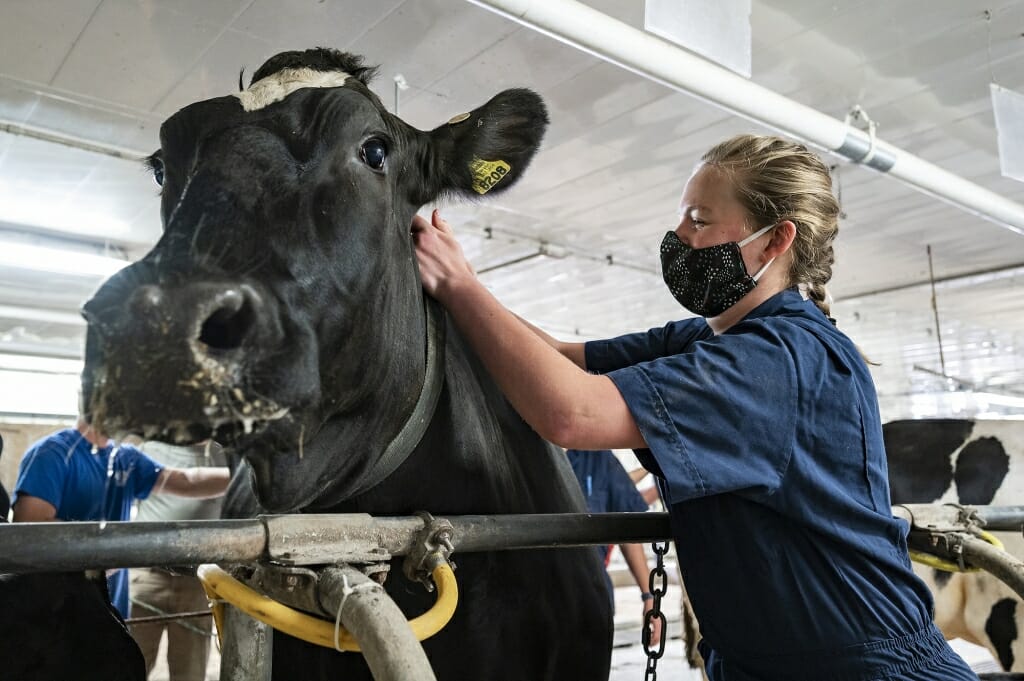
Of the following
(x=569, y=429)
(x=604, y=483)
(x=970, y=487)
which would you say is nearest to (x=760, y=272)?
(x=569, y=429)

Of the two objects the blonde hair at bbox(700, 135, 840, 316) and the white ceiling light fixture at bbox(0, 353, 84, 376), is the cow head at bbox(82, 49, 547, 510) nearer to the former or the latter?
the blonde hair at bbox(700, 135, 840, 316)

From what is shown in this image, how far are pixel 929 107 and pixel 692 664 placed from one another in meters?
4.12

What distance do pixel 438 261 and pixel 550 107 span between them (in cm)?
427

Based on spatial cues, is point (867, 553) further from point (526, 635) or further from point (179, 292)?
point (179, 292)

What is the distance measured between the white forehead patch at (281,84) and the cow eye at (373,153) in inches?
5.6

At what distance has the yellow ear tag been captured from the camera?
1.72 m

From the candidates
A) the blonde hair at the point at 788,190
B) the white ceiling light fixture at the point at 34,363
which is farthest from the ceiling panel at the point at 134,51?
the white ceiling light fixture at the point at 34,363

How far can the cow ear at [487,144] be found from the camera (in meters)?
1.69

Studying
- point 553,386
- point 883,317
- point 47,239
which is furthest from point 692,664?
point 883,317

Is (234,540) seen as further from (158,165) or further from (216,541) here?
(158,165)

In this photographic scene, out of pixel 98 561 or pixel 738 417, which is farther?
pixel 738 417

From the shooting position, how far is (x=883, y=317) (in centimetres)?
1209

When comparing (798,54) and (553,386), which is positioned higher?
(798,54)

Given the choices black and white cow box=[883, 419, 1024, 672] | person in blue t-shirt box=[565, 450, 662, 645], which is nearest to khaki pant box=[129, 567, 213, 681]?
person in blue t-shirt box=[565, 450, 662, 645]
